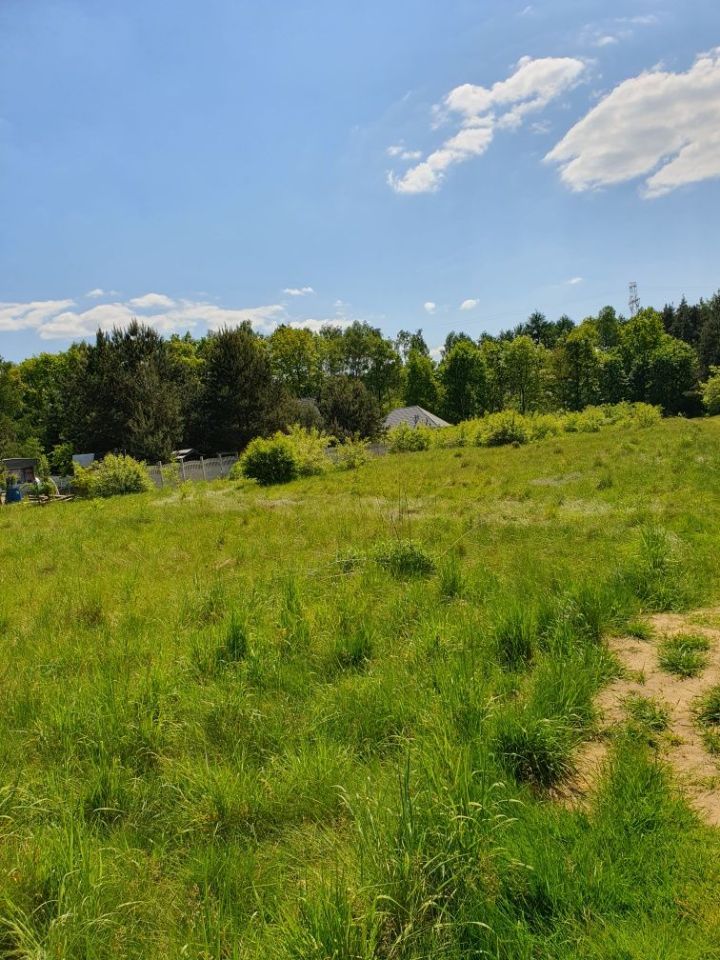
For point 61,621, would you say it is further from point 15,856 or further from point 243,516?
point 243,516

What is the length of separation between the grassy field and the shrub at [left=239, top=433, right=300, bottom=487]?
475 inches

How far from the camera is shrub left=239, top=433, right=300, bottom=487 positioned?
18062 mm

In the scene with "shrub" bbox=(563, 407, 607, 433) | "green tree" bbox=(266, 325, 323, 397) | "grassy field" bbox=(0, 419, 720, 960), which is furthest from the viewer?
"green tree" bbox=(266, 325, 323, 397)

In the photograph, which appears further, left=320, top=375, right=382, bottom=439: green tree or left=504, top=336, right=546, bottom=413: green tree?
left=504, top=336, right=546, bottom=413: green tree

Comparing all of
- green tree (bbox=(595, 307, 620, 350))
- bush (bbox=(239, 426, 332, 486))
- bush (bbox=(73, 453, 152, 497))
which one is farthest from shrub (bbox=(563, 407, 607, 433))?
green tree (bbox=(595, 307, 620, 350))

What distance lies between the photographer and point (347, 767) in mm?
2453

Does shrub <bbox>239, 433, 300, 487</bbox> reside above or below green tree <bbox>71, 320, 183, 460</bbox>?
below

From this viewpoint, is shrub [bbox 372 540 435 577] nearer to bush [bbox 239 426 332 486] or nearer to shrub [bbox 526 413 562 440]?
bush [bbox 239 426 332 486]

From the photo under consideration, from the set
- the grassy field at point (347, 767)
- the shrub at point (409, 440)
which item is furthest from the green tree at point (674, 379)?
the grassy field at point (347, 767)

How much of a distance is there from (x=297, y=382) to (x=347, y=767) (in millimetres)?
56018

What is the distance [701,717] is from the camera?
2803 mm

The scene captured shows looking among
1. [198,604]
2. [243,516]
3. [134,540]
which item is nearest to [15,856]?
[198,604]

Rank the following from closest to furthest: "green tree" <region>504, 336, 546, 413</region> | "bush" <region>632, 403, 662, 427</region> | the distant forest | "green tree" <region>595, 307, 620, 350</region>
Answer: "bush" <region>632, 403, 662, 427</region>, the distant forest, "green tree" <region>504, 336, 546, 413</region>, "green tree" <region>595, 307, 620, 350</region>

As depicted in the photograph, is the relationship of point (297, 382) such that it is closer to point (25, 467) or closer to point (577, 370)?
point (25, 467)
